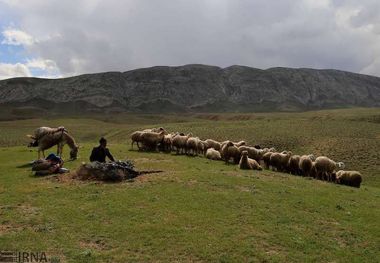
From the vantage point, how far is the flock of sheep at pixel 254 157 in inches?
1147

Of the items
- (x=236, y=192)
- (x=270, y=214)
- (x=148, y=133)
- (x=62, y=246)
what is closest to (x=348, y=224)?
(x=270, y=214)

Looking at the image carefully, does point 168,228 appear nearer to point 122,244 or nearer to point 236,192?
point 122,244

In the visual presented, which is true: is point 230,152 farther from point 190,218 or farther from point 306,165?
point 190,218

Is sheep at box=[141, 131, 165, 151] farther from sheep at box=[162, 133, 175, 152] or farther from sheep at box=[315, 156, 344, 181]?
sheep at box=[315, 156, 344, 181]

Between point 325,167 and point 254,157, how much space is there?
6060 millimetres

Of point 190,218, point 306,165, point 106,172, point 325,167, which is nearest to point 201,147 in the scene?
point 306,165

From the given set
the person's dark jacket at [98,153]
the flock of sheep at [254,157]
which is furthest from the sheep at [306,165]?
the person's dark jacket at [98,153]

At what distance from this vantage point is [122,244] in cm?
1433

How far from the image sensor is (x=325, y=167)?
2905 cm

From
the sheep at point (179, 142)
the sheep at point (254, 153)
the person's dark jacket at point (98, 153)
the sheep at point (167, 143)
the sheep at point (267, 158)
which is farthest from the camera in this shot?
the sheep at point (167, 143)

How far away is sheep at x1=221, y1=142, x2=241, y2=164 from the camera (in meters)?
32.4

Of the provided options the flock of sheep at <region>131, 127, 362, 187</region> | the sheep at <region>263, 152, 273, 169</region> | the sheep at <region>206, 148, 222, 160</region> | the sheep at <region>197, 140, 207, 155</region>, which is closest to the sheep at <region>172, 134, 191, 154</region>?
the flock of sheep at <region>131, 127, 362, 187</region>

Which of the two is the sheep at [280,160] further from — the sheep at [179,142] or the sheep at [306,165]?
the sheep at [179,142]

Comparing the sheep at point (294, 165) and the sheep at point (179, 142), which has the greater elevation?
the sheep at point (179, 142)
